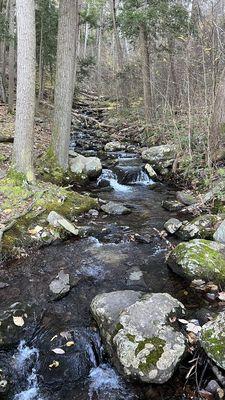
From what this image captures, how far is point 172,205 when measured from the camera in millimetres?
8047

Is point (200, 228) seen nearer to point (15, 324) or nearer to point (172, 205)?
point (172, 205)

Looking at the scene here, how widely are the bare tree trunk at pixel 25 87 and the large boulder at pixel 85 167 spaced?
2242mm

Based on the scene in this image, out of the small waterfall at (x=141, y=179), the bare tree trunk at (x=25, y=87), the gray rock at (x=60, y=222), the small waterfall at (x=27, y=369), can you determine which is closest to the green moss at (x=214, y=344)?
the small waterfall at (x=27, y=369)

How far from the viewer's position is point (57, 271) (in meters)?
5.34

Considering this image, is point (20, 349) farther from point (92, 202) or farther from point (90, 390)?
point (92, 202)

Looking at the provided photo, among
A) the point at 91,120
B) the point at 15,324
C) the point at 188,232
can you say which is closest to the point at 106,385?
the point at 15,324

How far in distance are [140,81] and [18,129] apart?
11.2 m

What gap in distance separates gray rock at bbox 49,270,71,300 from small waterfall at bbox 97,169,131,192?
Answer: 15.8ft

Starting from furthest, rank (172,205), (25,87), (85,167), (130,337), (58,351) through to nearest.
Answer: (85,167), (172,205), (25,87), (58,351), (130,337)

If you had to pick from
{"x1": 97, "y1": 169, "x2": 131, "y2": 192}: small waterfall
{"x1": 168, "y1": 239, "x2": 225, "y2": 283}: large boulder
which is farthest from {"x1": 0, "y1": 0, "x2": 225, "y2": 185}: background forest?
{"x1": 168, "y1": 239, "x2": 225, "y2": 283}: large boulder

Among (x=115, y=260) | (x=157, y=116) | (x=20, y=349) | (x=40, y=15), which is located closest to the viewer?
(x=20, y=349)

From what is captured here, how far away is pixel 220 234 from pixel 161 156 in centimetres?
573

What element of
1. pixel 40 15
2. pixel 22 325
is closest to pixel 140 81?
pixel 40 15

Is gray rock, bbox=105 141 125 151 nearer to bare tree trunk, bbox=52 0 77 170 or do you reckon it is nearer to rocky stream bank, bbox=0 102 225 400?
bare tree trunk, bbox=52 0 77 170
